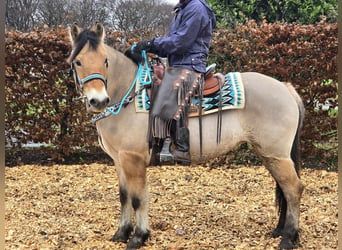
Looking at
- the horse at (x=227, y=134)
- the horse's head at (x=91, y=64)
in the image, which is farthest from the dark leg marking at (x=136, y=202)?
the horse's head at (x=91, y=64)

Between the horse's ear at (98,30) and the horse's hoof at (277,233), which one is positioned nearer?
the horse's ear at (98,30)

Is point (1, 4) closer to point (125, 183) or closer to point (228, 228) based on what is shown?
point (125, 183)

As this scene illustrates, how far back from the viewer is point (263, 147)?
11.7 ft

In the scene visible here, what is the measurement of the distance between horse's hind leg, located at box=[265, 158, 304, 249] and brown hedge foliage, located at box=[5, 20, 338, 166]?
323 cm

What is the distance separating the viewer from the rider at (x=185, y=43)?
3.27 m

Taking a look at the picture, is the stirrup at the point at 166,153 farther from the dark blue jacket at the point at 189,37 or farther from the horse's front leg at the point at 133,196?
the dark blue jacket at the point at 189,37

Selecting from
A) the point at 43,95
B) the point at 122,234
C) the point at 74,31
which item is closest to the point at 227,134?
the point at 122,234

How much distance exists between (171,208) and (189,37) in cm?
231

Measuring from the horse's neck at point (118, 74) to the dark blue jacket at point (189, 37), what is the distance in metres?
0.31

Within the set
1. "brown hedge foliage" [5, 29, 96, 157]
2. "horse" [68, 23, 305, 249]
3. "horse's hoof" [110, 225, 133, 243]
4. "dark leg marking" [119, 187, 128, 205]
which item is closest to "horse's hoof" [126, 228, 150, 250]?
"horse" [68, 23, 305, 249]

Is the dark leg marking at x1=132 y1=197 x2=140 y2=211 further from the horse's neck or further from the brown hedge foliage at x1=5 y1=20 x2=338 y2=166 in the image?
the brown hedge foliage at x1=5 y1=20 x2=338 y2=166

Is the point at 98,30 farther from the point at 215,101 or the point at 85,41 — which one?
the point at 215,101

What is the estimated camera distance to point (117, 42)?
21.7 ft

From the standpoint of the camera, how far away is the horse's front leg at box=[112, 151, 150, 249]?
3402 mm
